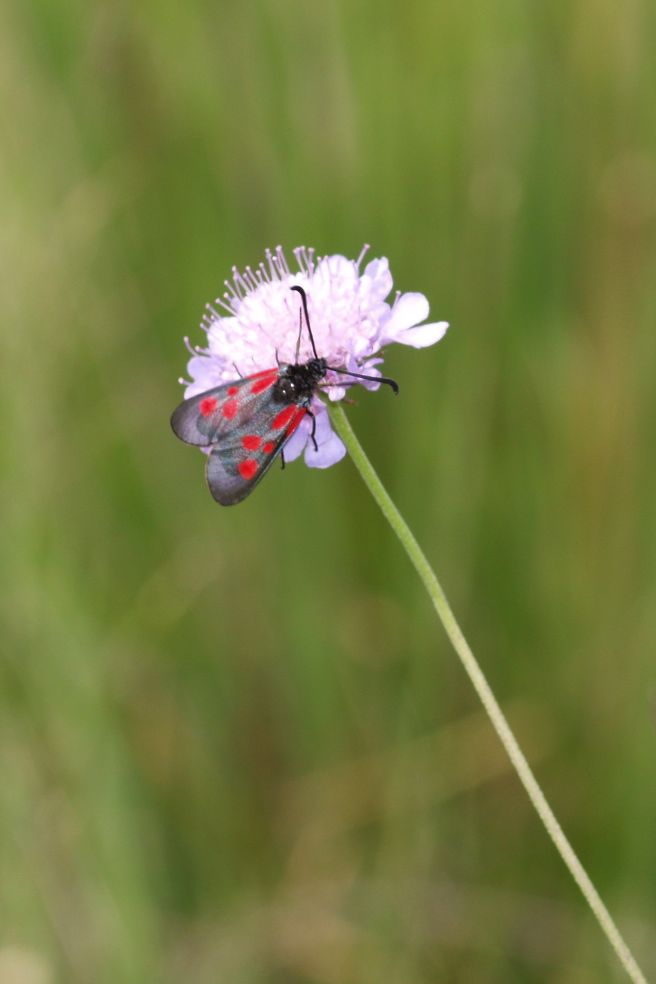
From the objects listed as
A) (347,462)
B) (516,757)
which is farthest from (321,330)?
(347,462)

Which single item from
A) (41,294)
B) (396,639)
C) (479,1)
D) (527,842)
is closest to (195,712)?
(396,639)

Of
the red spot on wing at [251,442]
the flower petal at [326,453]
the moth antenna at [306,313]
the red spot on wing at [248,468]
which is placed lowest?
the flower petal at [326,453]

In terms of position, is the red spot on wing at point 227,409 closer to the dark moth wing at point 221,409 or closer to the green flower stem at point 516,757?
the dark moth wing at point 221,409

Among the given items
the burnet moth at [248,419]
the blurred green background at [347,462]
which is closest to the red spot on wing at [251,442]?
the burnet moth at [248,419]

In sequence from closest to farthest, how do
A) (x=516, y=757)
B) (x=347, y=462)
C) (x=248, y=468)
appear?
(x=516, y=757) → (x=248, y=468) → (x=347, y=462)

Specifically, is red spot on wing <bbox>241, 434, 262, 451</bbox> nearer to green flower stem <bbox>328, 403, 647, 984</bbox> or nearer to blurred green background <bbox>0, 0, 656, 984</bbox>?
green flower stem <bbox>328, 403, 647, 984</bbox>

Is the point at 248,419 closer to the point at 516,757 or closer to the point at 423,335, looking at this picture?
the point at 423,335

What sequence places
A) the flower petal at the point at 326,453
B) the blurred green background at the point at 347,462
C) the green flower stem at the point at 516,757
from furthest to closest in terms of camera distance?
the blurred green background at the point at 347,462 → the flower petal at the point at 326,453 → the green flower stem at the point at 516,757
